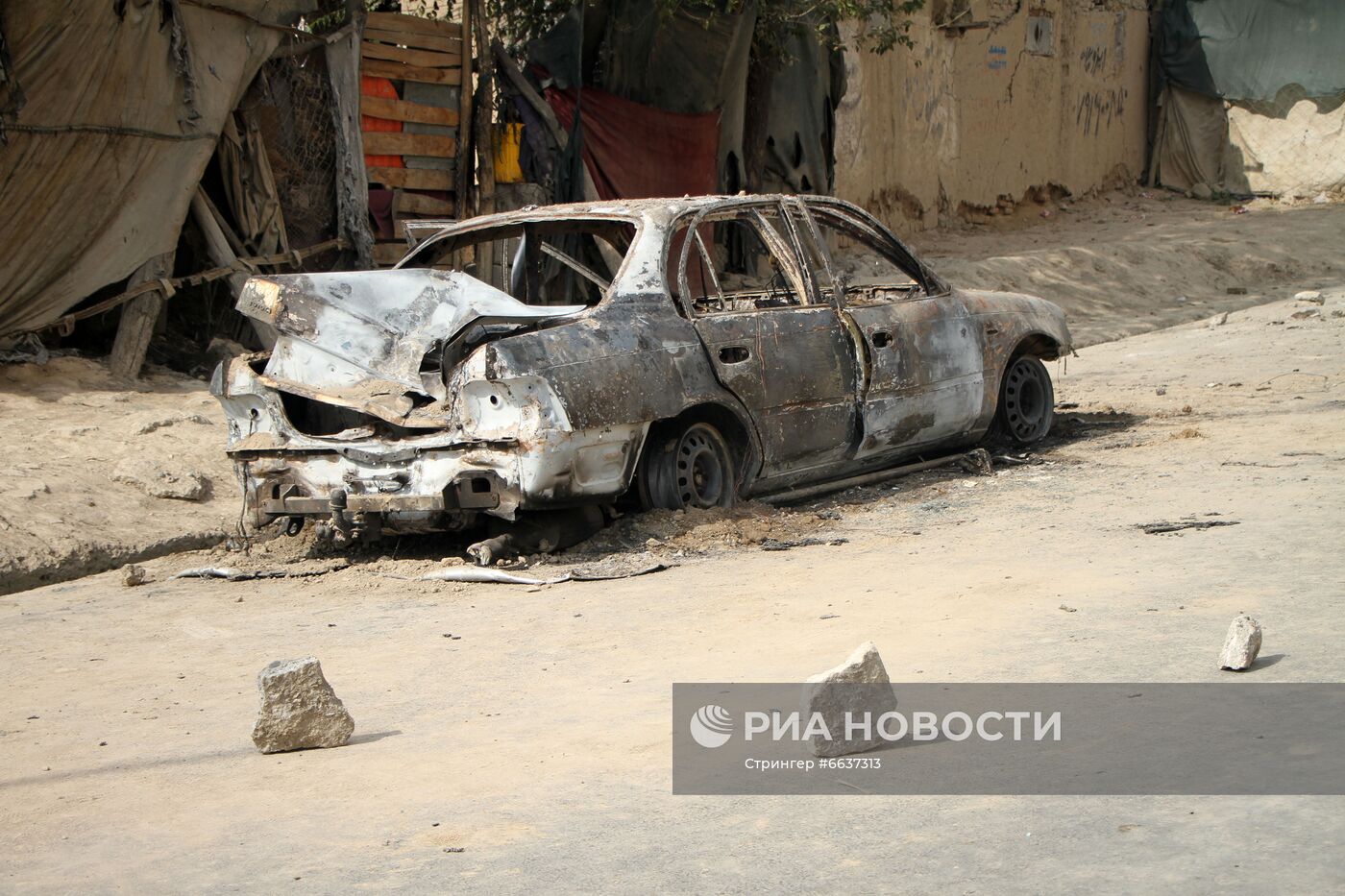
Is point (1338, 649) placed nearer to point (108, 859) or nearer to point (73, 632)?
point (108, 859)

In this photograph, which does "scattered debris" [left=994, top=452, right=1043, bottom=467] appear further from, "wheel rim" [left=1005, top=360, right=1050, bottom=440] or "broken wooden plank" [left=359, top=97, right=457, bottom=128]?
Answer: "broken wooden plank" [left=359, top=97, right=457, bottom=128]

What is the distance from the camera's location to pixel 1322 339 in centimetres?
1259

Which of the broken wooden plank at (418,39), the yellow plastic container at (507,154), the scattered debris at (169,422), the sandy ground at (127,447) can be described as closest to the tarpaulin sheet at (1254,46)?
the sandy ground at (127,447)

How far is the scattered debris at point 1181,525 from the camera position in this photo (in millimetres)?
6199

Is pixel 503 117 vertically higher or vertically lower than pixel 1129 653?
higher

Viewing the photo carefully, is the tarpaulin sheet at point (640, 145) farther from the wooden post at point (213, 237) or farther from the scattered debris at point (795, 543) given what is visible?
the scattered debris at point (795, 543)

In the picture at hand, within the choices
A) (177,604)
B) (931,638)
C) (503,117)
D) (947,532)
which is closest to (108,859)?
(931,638)

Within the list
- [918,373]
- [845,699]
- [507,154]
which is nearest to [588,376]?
[918,373]

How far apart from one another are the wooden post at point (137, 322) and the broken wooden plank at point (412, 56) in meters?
2.75

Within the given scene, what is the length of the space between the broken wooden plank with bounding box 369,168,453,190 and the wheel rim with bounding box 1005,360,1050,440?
5781 mm

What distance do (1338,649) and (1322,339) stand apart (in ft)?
30.2

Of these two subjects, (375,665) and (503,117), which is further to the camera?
(503,117)

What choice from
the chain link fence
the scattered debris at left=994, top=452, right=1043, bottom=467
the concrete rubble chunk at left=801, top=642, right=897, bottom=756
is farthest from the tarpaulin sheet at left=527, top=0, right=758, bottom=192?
the concrete rubble chunk at left=801, top=642, right=897, bottom=756

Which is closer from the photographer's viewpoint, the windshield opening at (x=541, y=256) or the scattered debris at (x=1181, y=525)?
the scattered debris at (x=1181, y=525)
